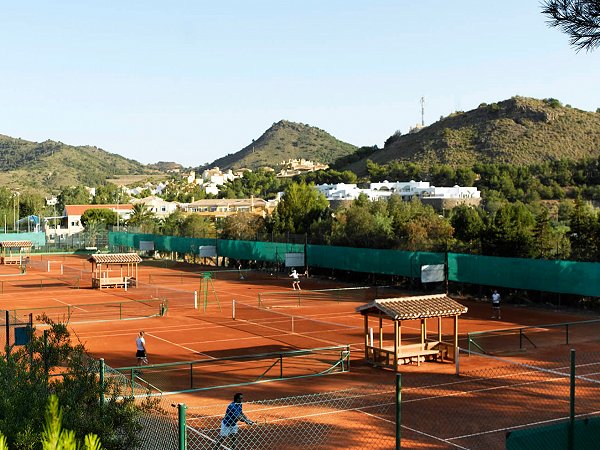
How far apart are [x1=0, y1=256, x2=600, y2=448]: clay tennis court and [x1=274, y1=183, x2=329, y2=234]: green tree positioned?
1814 centimetres

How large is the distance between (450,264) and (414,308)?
20887 mm

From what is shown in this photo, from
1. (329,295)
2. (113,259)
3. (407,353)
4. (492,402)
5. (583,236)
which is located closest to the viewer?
(492,402)

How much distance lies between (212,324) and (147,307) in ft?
25.9

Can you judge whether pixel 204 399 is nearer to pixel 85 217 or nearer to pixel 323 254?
pixel 323 254

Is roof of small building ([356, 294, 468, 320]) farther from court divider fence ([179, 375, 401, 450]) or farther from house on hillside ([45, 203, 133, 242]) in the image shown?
house on hillside ([45, 203, 133, 242])

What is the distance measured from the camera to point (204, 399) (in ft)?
64.0

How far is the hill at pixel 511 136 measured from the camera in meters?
127

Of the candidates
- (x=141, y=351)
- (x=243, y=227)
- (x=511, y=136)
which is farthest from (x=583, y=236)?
(x=511, y=136)

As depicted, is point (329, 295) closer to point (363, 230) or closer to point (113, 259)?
point (363, 230)

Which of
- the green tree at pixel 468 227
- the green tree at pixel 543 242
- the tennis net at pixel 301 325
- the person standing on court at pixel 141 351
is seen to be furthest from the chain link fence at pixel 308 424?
the green tree at pixel 468 227

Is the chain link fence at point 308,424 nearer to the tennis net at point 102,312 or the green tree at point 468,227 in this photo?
the tennis net at point 102,312

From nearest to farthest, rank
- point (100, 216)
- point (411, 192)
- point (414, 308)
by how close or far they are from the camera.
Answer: point (414, 308), point (411, 192), point (100, 216)

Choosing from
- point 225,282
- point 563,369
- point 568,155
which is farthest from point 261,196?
point 563,369

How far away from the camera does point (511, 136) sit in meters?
133
